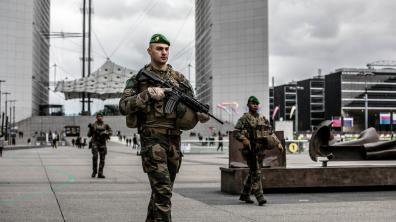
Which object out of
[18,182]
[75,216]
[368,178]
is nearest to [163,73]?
[75,216]

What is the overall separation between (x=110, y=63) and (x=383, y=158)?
125493 millimetres

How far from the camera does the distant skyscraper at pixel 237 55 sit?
12331cm

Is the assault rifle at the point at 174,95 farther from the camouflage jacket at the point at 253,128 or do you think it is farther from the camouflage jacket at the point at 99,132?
the camouflage jacket at the point at 99,132

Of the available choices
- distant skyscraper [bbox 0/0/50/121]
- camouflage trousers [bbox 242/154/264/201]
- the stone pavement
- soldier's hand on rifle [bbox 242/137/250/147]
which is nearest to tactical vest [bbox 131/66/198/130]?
the stone pavement

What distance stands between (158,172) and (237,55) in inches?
4821

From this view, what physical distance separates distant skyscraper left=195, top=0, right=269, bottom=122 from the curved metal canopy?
757 inches

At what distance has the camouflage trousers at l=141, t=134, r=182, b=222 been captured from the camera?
17.6ft

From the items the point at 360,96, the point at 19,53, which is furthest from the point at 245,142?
the point at 360,96

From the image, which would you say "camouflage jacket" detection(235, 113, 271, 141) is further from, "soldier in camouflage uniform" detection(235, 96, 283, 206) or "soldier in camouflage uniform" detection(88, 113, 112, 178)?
"soldier in camouflage uniform" detection(88, 113, 112, 178)

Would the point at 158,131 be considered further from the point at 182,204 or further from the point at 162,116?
the point at 182,204

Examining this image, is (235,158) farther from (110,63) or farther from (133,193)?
(110,63)

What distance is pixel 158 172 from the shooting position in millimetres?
5391

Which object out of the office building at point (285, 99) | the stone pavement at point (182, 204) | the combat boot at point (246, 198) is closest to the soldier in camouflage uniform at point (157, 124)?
the stone pavement at point (182, 204)

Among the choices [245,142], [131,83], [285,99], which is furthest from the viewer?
[285,99]
